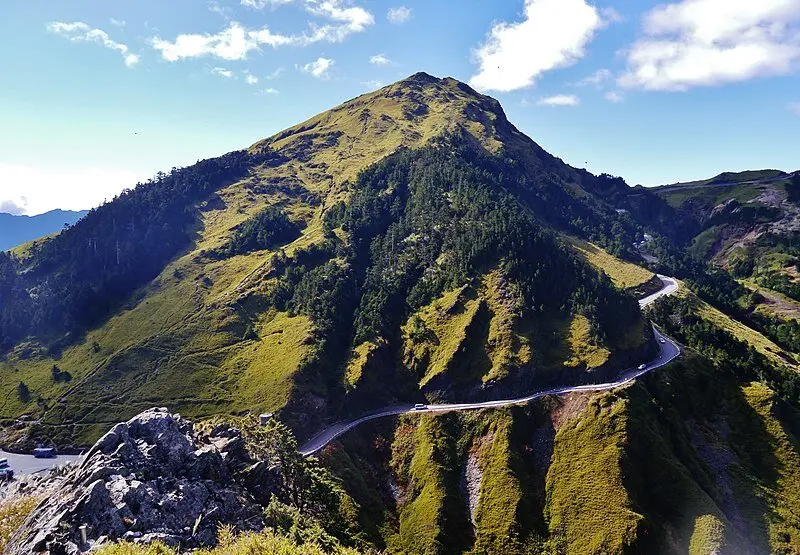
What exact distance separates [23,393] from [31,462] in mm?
→ 43006

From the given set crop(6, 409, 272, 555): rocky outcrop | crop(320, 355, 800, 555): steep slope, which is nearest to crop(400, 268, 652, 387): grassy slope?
crop(320, 355, 800, 555): steep slope

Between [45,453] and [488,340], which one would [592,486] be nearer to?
[488,340]

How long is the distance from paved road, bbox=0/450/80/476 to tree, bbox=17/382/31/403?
87.8 feet

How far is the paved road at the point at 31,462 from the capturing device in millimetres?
139500

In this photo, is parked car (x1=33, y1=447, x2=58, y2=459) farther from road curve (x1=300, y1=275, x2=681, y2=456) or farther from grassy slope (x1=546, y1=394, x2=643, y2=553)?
grassy slope (x1=546, y1=394, x2=643, y2=553)

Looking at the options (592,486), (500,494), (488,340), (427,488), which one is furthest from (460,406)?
(592,486)

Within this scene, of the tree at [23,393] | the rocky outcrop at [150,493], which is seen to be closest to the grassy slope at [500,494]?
the rocky outcrop at [150,493]

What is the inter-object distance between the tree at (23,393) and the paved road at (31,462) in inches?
1054

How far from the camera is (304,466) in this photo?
11194cm

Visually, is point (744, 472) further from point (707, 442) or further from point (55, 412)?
point (55, 412)

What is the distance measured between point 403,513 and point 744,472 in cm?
9053

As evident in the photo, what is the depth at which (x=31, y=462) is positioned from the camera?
14500 centimetres

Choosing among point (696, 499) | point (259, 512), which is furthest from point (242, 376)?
point (696, 499)

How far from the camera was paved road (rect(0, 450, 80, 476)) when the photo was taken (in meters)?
140
